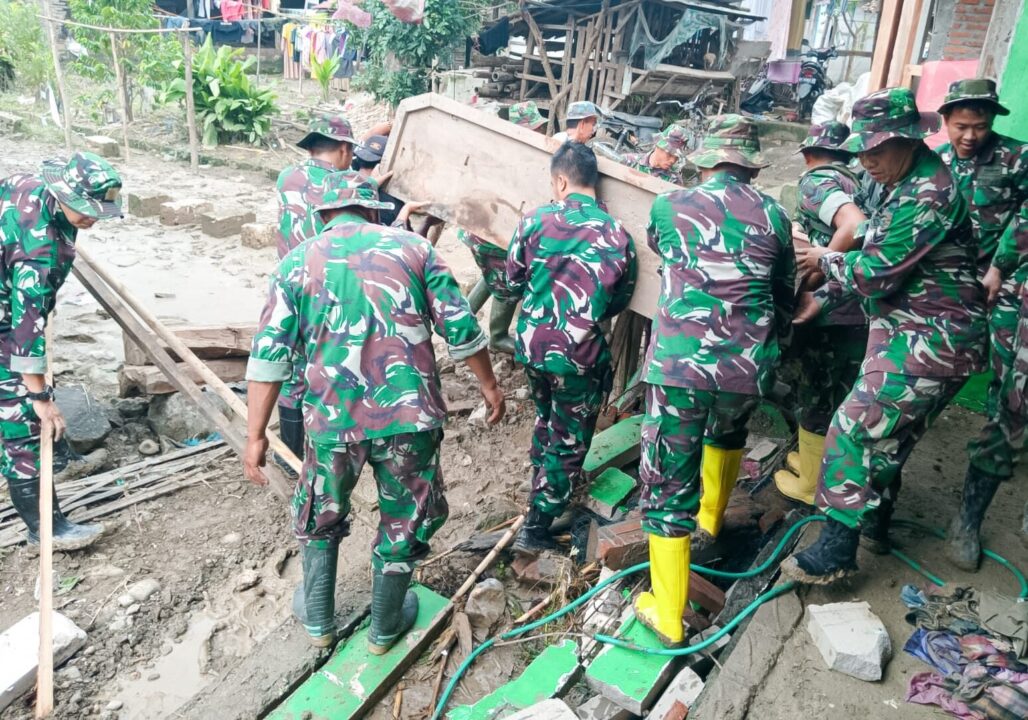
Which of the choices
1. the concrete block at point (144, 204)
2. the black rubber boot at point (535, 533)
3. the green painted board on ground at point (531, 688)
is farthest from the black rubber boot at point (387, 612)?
the concrete block at point (144, 204)

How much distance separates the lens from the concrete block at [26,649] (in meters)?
3.17

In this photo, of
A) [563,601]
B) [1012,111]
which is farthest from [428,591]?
[1012,111]

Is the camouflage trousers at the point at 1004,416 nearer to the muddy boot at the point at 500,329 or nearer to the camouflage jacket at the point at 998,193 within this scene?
the camouflage jacket at the point at 998,193

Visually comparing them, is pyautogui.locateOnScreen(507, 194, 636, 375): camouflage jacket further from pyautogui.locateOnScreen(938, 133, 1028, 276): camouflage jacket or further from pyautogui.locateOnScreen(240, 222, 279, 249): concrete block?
pyautogui.locateOnScreen(240, 222, 279, 249): concrete block

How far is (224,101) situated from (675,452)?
14678 mm

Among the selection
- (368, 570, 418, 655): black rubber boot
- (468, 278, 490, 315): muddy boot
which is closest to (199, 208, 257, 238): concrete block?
(468, 278, 490, 315): muddy boot

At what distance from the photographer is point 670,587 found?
3.17m

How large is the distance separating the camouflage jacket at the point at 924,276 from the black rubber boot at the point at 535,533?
1.85m

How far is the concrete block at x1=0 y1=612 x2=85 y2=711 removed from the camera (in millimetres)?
3170

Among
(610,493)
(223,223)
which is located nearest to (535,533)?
(610,493)

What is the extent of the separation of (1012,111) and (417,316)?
4.23 m

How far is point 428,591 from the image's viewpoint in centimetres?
374

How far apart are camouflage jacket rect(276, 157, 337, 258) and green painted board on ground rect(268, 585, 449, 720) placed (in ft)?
7.89

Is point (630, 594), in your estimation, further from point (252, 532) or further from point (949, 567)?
point (252, 532)
